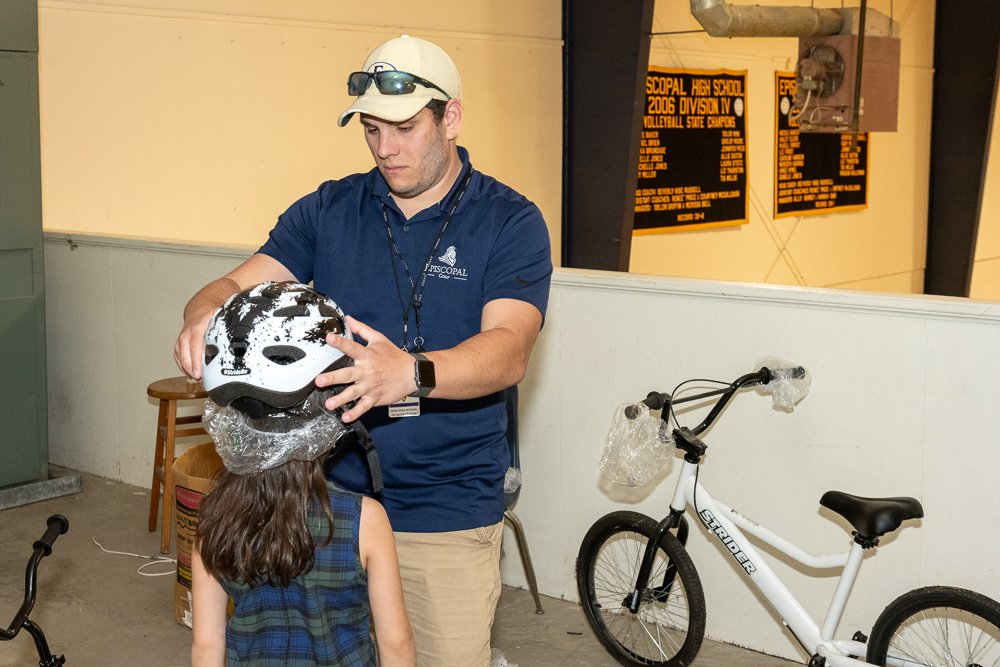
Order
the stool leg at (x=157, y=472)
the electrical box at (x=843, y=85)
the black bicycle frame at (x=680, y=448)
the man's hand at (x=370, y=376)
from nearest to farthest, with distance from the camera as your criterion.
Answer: the man's hand at (x=370, y=376) → the black bicycle frame at (x=680, y=448) → the stool leg at (x=157, y=472) → the electrical box at (x=843, y=85)

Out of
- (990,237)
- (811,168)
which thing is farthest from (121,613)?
(990,237)

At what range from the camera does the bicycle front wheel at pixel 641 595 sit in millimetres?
3348

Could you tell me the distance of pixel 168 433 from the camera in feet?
14.7

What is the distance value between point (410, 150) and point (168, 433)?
2.68 metres

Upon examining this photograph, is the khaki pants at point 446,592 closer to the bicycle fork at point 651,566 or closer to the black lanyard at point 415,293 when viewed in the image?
the black lanyard at point 415,293

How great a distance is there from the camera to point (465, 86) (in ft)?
25.3

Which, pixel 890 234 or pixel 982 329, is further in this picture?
pixel 890 234

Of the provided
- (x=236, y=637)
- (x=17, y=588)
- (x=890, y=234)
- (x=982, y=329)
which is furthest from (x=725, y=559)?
(x=890, y=234)

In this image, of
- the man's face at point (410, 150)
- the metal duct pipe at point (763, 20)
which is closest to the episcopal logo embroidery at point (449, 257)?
the man's face at point (410, 150)

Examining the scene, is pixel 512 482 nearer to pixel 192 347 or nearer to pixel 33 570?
pixel 33 570

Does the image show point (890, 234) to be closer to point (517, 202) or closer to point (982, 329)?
point (982, 329)

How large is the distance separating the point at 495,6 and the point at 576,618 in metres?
5.07

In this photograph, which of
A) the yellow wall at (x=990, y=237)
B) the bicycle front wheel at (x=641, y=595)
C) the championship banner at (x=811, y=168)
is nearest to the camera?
the bicycle front wheel at (x=641, y=595)

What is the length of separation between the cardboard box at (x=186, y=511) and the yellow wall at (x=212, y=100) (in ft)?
6.42
